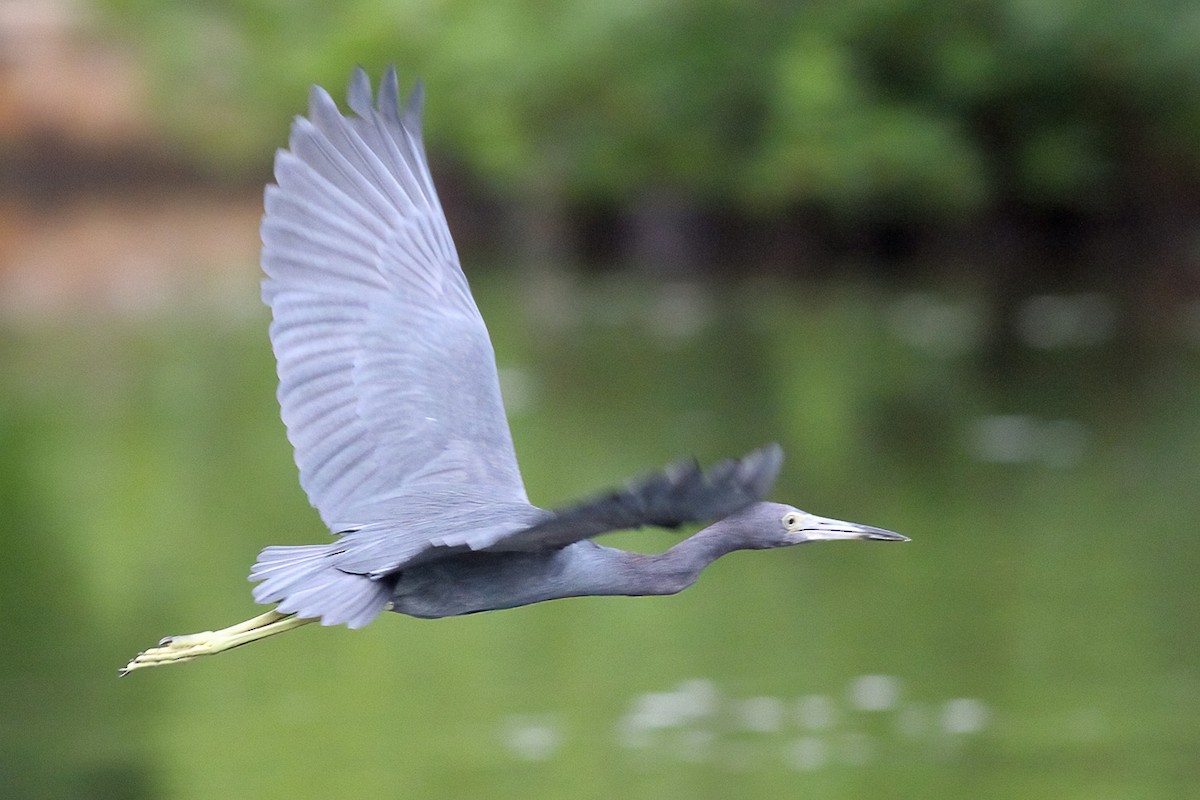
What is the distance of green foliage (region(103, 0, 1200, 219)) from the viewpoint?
17.8 meters

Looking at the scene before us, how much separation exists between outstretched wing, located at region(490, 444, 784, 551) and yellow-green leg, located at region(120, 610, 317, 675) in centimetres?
116


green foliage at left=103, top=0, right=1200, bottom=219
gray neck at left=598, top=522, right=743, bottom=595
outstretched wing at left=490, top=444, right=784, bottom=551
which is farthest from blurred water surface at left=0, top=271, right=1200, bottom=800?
outstretched wing at left=490, top=444, right=784, bottom=551

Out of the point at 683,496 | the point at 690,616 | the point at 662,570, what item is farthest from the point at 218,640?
the point at 690,616

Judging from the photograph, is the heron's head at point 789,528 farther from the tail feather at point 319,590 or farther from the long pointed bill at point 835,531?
the tail feather at point 319,590

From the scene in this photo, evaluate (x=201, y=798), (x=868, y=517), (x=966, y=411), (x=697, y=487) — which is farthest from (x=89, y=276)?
→ (x=697, y=487)

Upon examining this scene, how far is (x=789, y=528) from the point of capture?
389 centimetres

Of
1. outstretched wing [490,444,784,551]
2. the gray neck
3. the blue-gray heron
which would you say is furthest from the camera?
the gray neck

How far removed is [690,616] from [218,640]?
5.24m

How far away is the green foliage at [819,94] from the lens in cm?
1775

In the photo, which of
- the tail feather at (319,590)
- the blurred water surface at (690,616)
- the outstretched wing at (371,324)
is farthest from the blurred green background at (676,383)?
the tail feather at (319,590)

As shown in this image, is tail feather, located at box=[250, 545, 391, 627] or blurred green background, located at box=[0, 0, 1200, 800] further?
blurred green background, located at box=[0, 0, 1200, 800]

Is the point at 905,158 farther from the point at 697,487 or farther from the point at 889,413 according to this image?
the point at 697,487

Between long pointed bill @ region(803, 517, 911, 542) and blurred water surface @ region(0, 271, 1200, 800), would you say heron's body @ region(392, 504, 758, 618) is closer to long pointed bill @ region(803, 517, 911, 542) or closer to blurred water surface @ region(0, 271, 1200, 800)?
long pointed bill @ region(803, 517, 911, 542)

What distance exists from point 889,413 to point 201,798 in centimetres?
694
